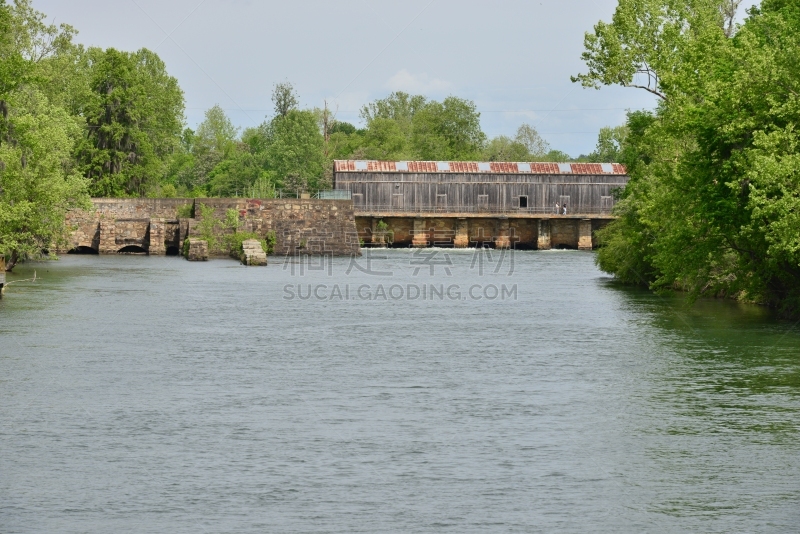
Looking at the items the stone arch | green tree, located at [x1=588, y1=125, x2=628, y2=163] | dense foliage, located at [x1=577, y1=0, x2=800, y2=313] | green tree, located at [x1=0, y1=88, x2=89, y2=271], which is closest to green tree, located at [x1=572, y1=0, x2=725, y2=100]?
dense foliage, located at [x1=577, y1=0, x2=800, y2=313]

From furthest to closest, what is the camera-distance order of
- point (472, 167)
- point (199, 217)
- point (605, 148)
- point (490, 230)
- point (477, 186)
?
point (605, 148) < point (490, 230) < point (472, 167) < point (477, 186) < point (199, 217)

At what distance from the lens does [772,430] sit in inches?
660

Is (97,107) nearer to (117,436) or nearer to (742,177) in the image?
(742,177)

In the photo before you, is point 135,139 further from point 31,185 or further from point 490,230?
point 31,185

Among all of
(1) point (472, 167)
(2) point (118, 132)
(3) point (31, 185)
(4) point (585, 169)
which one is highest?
(2) point (118, 132)

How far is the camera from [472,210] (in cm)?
8925

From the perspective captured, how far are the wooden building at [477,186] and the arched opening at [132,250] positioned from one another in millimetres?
19670

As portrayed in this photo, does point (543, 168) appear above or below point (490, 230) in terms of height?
above

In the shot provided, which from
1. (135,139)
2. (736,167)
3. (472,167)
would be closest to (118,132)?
(135,139)

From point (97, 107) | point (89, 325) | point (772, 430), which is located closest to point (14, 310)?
point (89, 325)

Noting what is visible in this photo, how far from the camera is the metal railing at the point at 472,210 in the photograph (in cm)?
8775

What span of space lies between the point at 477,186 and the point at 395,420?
72352 mm

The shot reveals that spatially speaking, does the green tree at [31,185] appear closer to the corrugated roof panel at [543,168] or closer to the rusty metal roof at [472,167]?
the rusty metal roof at [472,167]

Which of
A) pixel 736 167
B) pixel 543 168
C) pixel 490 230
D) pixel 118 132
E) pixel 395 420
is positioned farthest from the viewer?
pixel 490 230
